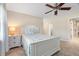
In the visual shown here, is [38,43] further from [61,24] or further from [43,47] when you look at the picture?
[61,24]

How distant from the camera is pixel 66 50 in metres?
2.25

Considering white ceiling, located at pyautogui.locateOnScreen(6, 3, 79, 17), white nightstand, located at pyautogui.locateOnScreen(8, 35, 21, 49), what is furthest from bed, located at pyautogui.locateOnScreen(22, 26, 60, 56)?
white ceiling, located at pyautogui.locateOnScreen(6, 3, 79, 17)

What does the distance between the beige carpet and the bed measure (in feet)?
0.29

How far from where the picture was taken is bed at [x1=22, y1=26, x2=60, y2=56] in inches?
85.1

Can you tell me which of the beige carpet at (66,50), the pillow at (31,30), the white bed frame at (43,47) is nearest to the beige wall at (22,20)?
the pillow at (31,30)

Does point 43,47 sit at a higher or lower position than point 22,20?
lower

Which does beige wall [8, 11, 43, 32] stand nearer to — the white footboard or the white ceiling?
the white ceiling

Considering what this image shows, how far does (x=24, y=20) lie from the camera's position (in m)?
2.30

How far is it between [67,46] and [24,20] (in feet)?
3.32

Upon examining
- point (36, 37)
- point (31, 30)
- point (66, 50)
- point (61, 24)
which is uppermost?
point (61, 24)

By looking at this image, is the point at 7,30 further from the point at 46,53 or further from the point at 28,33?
the point at 46,53

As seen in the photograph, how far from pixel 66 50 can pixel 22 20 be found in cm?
106

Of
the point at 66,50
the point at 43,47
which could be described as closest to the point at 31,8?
the point at 43,47

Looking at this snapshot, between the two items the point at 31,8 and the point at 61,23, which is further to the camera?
the point at 61,23
